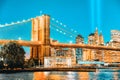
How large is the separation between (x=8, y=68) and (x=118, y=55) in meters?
75.9

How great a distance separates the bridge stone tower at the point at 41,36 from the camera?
2453 inches

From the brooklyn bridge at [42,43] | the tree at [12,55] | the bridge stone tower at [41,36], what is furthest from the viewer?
the bridge stone tower at [41,36]

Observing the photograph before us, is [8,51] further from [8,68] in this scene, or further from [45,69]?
[45,69]

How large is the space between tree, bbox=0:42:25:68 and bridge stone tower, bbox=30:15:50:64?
11.5 m

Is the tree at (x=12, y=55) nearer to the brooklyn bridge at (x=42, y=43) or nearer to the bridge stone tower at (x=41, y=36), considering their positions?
the brooklyn bridge at (x=42, y=43)

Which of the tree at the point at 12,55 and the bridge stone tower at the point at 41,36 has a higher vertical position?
the bridge stone tower at the point at 41,36

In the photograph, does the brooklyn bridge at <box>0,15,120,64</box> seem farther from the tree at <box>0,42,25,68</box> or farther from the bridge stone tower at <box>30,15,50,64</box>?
the tree at <box>0,42,25,68</box>

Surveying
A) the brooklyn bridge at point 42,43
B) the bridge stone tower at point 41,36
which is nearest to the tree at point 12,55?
the brooklyn bridge at point 42,43

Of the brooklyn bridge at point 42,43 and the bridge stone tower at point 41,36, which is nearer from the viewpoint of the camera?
the brooklyn bridge at point 42,43

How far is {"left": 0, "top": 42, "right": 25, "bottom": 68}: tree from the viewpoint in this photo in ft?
156

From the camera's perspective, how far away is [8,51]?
48312 millimetres

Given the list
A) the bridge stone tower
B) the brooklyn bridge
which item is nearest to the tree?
the brooklyn bridge

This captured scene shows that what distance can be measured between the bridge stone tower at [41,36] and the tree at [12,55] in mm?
11513

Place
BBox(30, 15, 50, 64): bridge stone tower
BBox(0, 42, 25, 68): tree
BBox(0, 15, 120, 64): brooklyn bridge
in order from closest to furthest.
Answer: BBox(0, 42, 25, 68): tree, BBox(0, 15, 120, 64): brooklyn bridge, BBox(30, 15, 50, 64): bridge stone tower
